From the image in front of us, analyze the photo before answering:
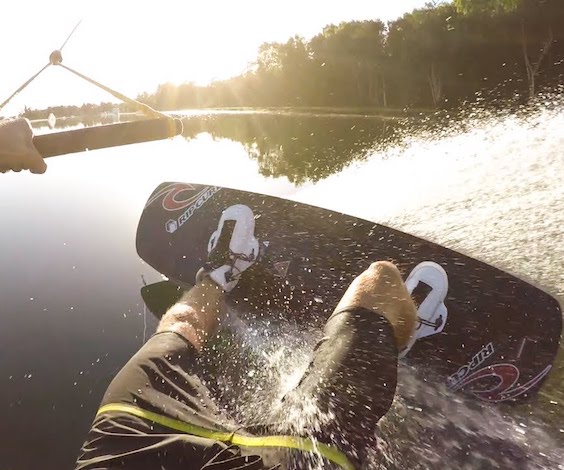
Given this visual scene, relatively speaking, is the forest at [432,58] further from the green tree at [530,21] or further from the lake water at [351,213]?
the lake water at [351,213]

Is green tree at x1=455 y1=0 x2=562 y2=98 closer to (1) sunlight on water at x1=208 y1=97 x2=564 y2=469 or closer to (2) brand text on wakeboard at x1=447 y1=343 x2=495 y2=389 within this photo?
(1) sunlight on water at x1=208 y1=97 x2=564 y2=469

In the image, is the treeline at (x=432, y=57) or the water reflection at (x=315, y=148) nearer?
the water reflection at (x=315, y=148)

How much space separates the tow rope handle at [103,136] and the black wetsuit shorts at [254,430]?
1.35 m

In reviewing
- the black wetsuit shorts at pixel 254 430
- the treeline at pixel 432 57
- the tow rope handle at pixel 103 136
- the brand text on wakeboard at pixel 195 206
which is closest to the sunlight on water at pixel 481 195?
the brand text on wakeboard at pixel 195 206

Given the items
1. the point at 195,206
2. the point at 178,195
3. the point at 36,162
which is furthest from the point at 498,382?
the point at 178,195

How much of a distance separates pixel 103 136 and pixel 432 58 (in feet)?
158

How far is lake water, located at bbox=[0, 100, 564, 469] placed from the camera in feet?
12.5

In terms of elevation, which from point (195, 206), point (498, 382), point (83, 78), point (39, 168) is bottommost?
point (498, 382)

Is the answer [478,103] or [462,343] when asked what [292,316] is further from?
[478,103]

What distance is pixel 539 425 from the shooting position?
373 cm

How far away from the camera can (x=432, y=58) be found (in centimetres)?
4406

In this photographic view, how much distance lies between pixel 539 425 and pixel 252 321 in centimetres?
302

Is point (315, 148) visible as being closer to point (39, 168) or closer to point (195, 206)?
point (195, 206)

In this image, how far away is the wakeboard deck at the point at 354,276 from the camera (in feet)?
13.3
